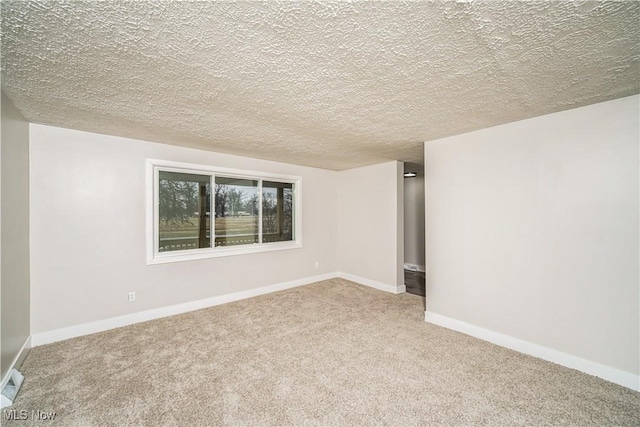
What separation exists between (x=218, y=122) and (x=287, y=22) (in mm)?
1597

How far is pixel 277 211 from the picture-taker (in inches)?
184

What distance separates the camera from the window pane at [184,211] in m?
3.41

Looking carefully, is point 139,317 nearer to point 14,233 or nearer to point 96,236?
point 96,236

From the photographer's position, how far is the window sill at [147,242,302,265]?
3.31 m

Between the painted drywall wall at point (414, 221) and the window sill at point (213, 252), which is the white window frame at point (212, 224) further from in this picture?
the painted drywall wall at point (414, 221)

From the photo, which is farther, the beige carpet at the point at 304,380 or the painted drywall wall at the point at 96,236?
the painted drywall wall at the point at 96,236

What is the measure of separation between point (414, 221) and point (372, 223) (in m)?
2.12

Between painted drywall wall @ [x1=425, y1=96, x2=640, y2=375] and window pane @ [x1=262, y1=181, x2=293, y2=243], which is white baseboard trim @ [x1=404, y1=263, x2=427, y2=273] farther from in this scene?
window pane @ [x1=262, y1=181, x2=293, y2=243]

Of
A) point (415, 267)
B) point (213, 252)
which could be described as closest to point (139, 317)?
point (213, 252)

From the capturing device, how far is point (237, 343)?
2631mm

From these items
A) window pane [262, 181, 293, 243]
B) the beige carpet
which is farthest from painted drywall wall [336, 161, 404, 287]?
the beige carpet

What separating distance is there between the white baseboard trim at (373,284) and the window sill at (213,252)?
1265mm

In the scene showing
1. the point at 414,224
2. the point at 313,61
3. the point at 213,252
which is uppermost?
the point at 313,61

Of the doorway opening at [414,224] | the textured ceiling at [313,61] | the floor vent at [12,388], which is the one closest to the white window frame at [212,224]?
the textured ceiling at [313,61]
